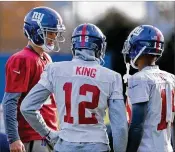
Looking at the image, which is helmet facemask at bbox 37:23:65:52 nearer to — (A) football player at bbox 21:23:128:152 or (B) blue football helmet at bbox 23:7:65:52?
(B) blue football helmet at bbox 23:7:65:52

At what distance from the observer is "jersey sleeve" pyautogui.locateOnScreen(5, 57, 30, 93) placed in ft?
15.8

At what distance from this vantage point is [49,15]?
16.9 ft

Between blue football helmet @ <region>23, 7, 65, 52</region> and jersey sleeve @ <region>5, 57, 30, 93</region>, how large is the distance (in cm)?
26

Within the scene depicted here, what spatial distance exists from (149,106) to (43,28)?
1146mm

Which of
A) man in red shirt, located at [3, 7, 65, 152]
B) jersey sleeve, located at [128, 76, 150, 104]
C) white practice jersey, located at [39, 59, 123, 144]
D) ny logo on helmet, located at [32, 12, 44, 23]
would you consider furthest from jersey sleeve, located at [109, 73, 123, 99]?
ny logo on helmet, located at [32, 12, 44, 23]

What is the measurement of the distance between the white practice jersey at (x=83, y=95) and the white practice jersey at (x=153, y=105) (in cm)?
16

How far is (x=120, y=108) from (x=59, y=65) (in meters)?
0.51

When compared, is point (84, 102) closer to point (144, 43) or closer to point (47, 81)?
point (47, 81)

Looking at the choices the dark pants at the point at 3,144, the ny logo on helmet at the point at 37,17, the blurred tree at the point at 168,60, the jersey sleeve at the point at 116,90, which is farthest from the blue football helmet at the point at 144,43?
the blurred tree at the point at 168,60

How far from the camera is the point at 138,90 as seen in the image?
446 centimetres

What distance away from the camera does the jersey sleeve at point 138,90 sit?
4.43 metres

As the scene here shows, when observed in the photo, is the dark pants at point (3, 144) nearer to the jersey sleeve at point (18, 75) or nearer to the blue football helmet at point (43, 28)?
the jersey sleeve at point (18, 75)

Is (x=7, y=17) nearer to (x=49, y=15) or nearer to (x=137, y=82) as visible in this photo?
(x=49, y=15)

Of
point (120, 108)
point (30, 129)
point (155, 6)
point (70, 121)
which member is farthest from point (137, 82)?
point (155, 6)
